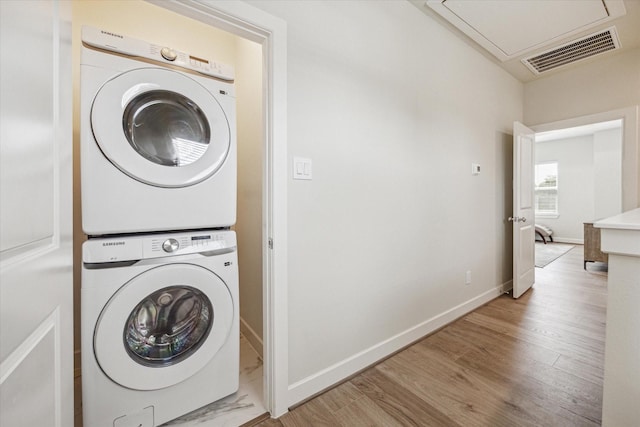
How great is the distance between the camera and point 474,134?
259 centimetres

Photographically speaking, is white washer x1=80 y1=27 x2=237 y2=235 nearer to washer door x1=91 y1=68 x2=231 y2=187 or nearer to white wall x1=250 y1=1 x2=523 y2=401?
washer door x1=91 y1=68 x2=231 y2=187

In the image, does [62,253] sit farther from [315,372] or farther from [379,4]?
[379,4]

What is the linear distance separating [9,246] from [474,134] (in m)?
3.07

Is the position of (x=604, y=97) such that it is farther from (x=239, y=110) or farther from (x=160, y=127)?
(x=160, y=127)

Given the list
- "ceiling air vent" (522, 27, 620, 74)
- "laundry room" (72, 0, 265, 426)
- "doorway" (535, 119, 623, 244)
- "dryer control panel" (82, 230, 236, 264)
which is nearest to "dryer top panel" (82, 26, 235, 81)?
"laundry room" (72, 0, 265, 426)

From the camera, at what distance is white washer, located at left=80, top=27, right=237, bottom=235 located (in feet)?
3.58

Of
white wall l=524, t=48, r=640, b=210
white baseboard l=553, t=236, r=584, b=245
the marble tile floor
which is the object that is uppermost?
white wall l=524, t=48, r=640, b=210

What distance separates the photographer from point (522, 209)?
3008 millimetres

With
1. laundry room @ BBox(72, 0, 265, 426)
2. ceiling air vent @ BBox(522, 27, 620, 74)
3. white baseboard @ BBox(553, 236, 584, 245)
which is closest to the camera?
laundry room @ BBox(72, 0, 265, 426)

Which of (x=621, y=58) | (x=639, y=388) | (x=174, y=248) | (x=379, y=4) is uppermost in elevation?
(x=621, y=58)

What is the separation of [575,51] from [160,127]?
3787mm

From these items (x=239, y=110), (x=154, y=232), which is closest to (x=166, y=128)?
(x=154, y=232)

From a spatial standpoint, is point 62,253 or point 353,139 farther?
point 353,139

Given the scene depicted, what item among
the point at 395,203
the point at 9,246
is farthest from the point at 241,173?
the point at 9,246
